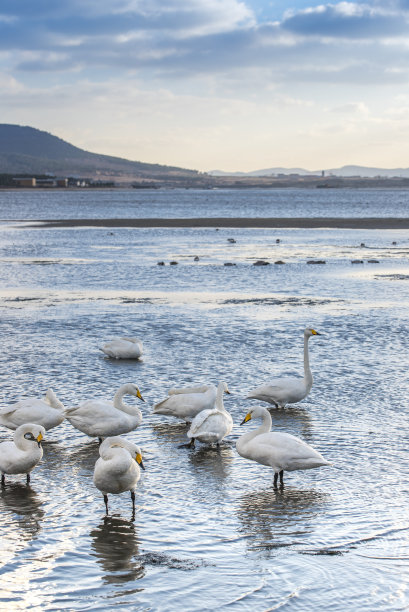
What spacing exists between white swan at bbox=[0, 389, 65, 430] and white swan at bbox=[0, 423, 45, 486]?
1408 millimetres

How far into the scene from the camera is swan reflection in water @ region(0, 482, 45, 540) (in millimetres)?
8492

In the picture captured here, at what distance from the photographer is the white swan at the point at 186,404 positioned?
12.2 metres

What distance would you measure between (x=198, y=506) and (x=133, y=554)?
1.32 m

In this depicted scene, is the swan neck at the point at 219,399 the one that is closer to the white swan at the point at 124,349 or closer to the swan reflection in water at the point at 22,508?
the swan reflection in water at the point at 22,508

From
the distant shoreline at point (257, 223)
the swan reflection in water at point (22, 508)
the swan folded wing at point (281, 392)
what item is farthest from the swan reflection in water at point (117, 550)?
the distant shoreline at point (257, 223)

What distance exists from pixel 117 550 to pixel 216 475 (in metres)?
2.38

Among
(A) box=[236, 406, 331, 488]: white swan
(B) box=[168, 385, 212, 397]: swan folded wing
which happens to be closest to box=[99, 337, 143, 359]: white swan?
(B) box=[168, 385, 212, 397]: swan folded wing

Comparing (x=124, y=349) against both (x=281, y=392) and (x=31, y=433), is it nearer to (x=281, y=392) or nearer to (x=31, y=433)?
(x=281, y=392)

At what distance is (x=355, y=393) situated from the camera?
14023 mm

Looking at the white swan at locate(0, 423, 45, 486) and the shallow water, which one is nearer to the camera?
the shallow water

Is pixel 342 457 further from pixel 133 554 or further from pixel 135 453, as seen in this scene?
pixel 133 554

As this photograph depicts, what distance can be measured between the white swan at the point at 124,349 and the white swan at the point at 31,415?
5054 millimetres

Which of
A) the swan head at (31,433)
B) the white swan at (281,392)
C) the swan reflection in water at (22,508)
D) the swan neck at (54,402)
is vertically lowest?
the swan reflection in water at (22,508)

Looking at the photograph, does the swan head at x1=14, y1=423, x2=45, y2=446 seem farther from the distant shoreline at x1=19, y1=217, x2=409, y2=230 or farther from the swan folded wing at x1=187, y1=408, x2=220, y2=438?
the distant shoreline at x1=19, y1=217, x2=409, y2=230
